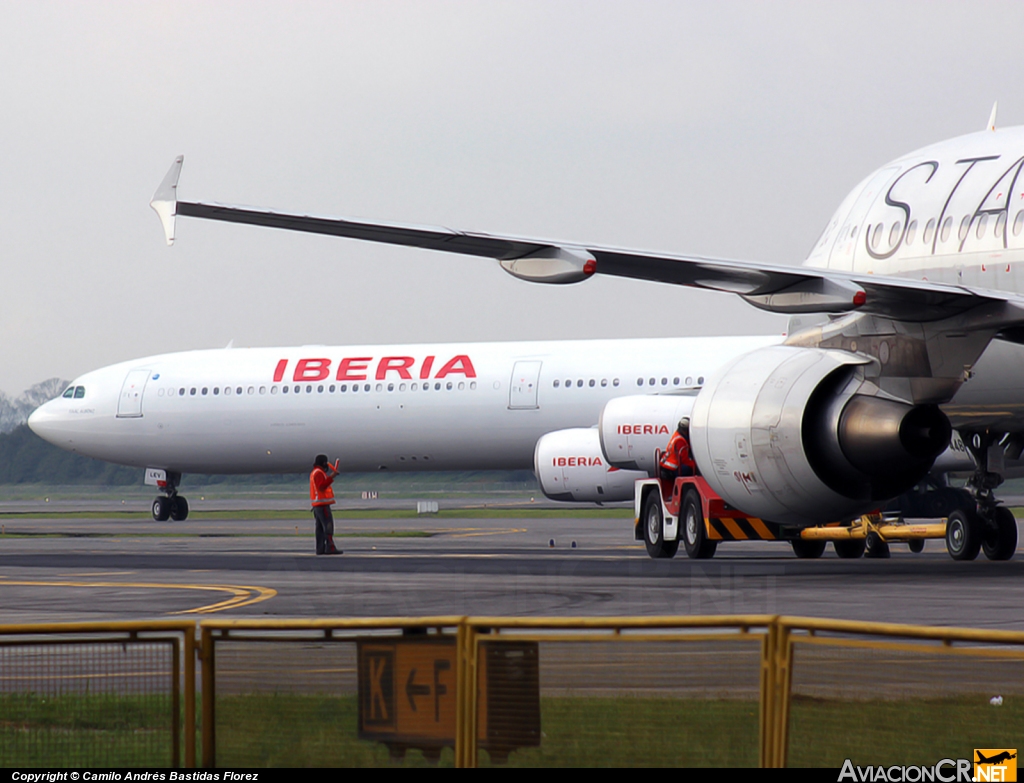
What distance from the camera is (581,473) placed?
25859 millimetres

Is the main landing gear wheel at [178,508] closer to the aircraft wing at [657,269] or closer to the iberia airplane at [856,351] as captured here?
the iberia airplane at [856,351]

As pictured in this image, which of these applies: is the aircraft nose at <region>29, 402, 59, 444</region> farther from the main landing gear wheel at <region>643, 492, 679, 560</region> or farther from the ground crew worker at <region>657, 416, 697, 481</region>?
the ground crew worker at <region>657, 416, 697, 481</region>

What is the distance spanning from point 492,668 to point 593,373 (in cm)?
2749

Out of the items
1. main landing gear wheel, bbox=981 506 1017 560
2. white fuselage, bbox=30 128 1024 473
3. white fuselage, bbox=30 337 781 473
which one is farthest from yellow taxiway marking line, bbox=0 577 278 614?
white fuselage, bbox=30 337 781 473

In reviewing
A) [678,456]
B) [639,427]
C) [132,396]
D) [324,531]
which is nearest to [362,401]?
[132,396]

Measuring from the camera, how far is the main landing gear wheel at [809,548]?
73.6ft

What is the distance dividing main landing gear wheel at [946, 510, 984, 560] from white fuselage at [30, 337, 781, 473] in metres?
12.2

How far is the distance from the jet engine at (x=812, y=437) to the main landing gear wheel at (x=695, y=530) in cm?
461

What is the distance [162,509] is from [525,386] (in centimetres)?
1358

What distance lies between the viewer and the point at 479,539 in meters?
30.1

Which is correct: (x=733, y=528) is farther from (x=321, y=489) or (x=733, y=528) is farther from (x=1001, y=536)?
(x=321, y=489)

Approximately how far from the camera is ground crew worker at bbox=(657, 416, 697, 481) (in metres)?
21.1

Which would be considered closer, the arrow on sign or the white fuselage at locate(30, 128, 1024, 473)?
the arrow on sign

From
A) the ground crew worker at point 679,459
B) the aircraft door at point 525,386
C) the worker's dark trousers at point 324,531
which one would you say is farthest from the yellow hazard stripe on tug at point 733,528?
the aircraft door at point 525,386
